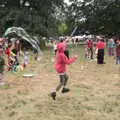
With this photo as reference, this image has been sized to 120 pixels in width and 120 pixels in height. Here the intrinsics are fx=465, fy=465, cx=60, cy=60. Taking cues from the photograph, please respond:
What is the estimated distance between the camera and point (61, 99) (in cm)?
1500

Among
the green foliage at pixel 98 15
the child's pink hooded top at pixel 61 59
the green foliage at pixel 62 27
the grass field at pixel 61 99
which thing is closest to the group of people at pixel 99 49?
the grass field at pixel 61 99

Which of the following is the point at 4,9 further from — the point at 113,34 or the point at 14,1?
the point at 113,34

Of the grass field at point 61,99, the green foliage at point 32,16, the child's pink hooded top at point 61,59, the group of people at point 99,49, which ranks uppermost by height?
the green foliage at point 32,16

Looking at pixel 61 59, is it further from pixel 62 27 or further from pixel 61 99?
pixel 62 27

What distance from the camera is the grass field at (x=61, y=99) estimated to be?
12.5 m

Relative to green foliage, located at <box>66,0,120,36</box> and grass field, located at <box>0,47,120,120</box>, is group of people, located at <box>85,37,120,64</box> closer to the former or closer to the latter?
grass field, located at <box>0,47,120,120</box>

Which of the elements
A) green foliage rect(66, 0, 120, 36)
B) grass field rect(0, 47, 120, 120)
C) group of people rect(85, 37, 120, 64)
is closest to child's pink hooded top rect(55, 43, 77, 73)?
grass field rect(0, 47, 120, 120)

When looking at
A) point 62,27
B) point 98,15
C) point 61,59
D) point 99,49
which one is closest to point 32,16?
point 98,15

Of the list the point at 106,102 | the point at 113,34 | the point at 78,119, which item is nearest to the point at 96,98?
the point at 106,102

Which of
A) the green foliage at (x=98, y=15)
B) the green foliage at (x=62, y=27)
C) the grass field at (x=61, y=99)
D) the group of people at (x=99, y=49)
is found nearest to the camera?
the grass field at (x=61, y=99)

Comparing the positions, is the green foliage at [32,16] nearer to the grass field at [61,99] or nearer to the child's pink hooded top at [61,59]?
the grass field at [61,99]

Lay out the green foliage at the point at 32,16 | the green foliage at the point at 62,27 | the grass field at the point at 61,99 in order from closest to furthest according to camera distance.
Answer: the grass field at the point at 61,99 < the green foliage at the point at 32,16 < the green foliage at the point at 62,27

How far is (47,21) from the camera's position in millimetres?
56250

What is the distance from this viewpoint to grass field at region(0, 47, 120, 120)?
41.0 feet
